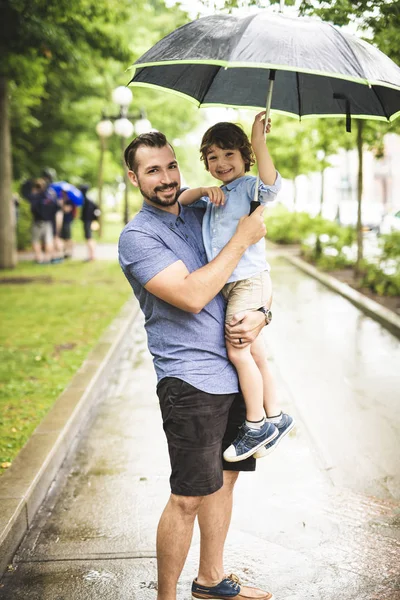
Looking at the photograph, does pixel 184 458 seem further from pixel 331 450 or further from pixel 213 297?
pixel 331 450

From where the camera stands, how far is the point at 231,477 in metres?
3.31

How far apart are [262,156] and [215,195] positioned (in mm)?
264

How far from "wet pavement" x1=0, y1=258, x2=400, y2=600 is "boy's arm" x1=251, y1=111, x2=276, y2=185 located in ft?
6.47

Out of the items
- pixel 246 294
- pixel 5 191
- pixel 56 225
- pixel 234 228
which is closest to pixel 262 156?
pixel 234 228

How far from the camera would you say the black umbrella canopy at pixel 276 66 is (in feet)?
9.32

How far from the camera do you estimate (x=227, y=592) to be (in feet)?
10.9

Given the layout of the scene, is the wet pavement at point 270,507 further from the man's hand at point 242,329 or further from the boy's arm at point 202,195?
the boy's arm at point 202,195

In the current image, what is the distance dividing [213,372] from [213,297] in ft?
1.08

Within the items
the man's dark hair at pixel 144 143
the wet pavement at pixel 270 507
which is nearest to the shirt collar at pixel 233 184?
the man's dark hair at pixel 144 143

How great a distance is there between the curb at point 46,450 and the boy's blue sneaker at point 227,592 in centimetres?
106

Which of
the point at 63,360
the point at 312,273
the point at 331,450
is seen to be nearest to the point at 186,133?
the point at 312,273

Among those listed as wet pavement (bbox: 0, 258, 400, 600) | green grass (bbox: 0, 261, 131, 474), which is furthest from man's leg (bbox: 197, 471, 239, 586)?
green grass (bbox: 0, 261, 131, 474)

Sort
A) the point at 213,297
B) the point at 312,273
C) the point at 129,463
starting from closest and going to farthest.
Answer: the point at 213,297, the point at 129,463, the point at 312,273

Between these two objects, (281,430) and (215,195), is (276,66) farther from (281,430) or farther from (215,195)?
(281,430)
